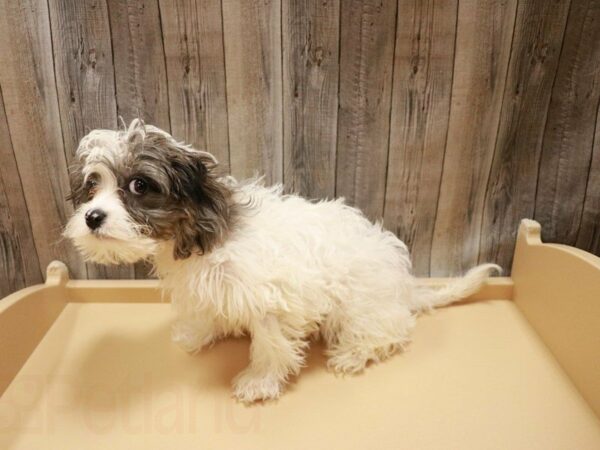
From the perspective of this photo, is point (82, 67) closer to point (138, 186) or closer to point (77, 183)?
point (77, 183)

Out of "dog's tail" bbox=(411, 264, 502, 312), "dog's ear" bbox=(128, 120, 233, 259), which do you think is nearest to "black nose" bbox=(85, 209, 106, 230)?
"dog's ear" bbox=(128, 120, 233, 259)

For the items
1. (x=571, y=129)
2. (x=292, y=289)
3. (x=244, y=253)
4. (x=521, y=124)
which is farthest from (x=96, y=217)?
(x=571, y=129)

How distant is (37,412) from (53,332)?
0.36 m

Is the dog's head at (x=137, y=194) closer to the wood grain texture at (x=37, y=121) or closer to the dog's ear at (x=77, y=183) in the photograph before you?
the dog's ear at (x=77, y=183)

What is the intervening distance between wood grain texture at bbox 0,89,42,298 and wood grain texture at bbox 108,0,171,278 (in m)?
0.38

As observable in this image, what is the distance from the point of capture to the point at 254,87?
4.70 feet

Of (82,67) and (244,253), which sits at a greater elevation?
(82,67)

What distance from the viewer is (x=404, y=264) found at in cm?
148

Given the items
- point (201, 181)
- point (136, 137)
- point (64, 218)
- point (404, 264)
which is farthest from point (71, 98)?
point (404, 264)

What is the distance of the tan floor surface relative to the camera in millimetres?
1169

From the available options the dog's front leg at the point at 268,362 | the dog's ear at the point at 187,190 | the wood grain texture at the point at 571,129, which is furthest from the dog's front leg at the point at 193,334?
the wood grain texture at the point at 571,129

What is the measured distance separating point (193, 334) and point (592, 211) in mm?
1400

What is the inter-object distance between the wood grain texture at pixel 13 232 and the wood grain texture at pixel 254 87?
713mm

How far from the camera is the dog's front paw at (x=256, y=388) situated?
127cm
